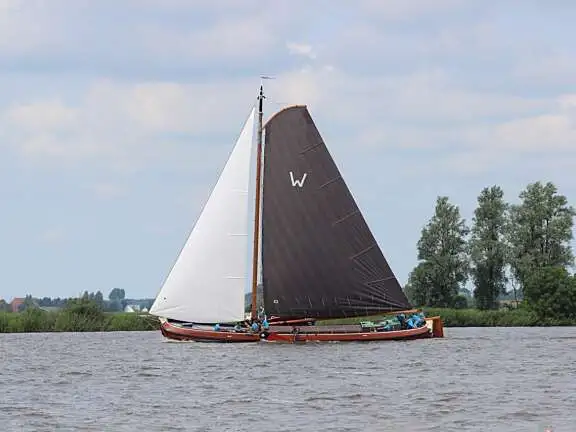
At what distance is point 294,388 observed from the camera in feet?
170

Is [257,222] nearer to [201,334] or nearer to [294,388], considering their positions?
[201,334]

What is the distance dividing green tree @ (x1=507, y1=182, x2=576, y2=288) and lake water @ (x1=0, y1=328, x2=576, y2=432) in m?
58.1

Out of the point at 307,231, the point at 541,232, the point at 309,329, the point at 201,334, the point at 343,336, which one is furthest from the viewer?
the point at 541,232

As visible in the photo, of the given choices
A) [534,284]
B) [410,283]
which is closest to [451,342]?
[534,284]

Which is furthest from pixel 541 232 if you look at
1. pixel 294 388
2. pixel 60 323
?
→ pixel 294 388

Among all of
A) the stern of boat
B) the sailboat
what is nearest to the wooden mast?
the sailboat

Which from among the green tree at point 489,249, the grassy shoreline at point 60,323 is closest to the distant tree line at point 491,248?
the green tree at point 489,249

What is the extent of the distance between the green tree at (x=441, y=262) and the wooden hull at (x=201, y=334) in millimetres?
62855

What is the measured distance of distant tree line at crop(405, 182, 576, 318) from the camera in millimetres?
138125

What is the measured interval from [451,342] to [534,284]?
39732mm

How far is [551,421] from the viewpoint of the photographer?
132ft

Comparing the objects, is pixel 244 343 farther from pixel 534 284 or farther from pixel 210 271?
pixel 534 284

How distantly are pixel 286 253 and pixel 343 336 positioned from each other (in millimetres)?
5695

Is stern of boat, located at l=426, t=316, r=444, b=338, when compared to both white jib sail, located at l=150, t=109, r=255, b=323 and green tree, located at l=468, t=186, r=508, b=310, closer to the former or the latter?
white jib sail, located at l=150, t=109, r=255, b=323
